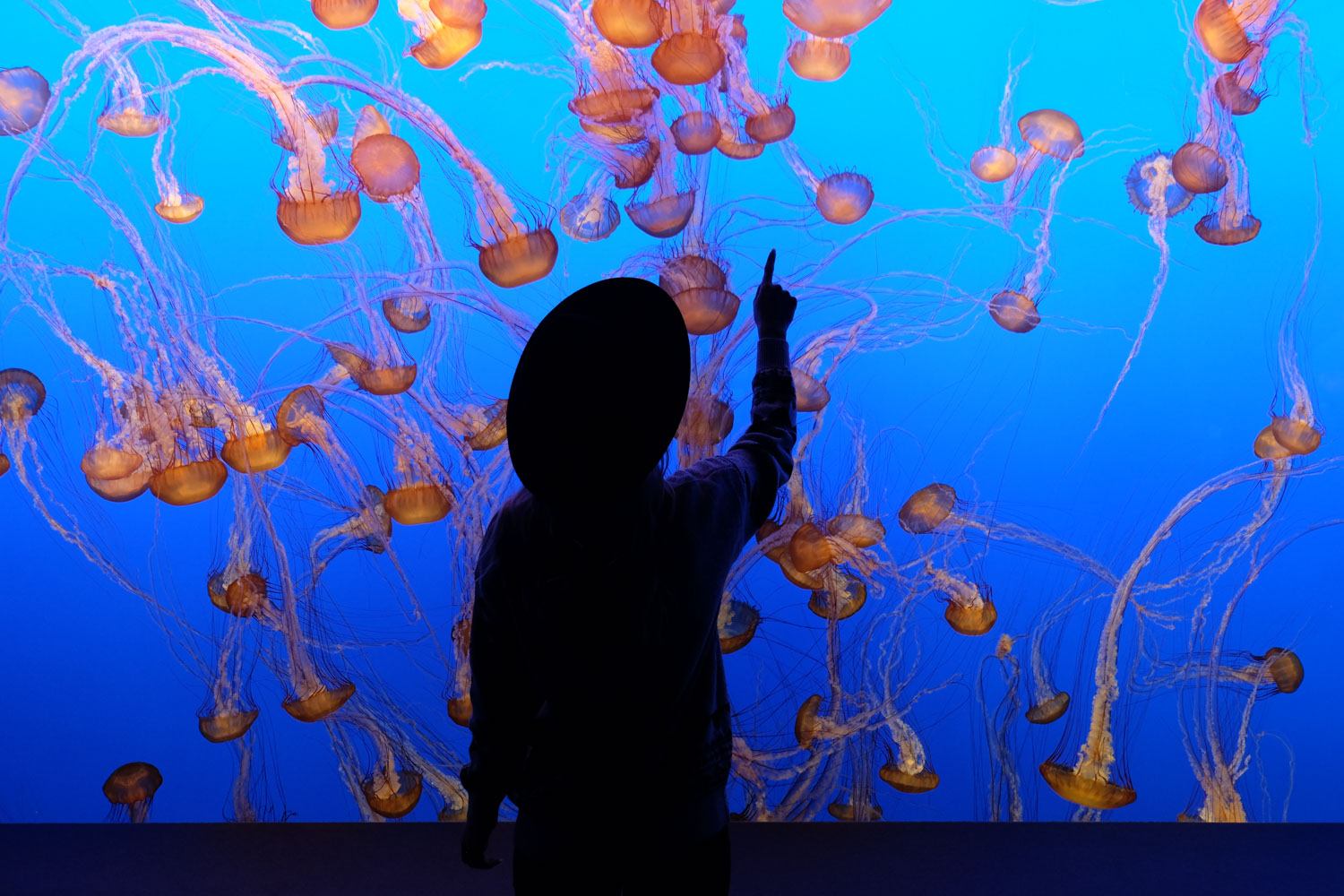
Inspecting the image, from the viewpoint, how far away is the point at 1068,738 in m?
2.86

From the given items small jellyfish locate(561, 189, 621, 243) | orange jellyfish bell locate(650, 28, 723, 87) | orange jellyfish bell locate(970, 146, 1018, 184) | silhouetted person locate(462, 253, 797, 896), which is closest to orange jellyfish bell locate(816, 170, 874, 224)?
orange jellyfish bell locate(970, 146, 1018, 184)

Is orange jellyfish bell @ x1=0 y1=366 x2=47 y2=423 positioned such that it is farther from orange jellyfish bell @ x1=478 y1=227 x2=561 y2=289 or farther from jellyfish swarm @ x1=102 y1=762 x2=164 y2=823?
orange jellyfish bell @ x1=478 y1=227 x2=561 y2=289

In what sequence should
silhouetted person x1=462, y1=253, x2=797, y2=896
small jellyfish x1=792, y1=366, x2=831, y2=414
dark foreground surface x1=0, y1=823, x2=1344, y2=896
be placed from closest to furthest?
1. silhouetted person x1=462, y1=253, x2=797, y2=896
2. dark foreground surface x1=0, y1=823, x2=1344, y2=896
3. small jellyfish x1=792, y1=366, x2=831, y2=414

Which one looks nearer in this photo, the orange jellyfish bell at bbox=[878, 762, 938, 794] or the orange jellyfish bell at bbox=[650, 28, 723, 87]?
the orange jellyfish bell at bbox=[650, 28, 723, 87]

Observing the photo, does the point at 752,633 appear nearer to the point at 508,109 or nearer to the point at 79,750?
the point at 508,109

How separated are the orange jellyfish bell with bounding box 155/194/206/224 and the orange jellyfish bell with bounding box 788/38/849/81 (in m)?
1.73

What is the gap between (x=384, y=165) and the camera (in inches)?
105

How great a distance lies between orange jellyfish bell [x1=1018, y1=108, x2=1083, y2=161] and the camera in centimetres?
266

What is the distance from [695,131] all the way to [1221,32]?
1.47 meters

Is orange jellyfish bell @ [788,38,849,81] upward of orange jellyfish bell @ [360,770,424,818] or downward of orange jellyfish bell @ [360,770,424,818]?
upward

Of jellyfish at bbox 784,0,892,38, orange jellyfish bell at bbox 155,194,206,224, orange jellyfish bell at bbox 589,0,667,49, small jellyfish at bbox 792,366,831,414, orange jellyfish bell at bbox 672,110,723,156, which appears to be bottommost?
small jellyfish at bbox 792,366,831,414

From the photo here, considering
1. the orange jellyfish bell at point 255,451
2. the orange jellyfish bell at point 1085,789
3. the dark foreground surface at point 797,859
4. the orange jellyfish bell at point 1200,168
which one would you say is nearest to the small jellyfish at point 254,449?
the orange jellyfish bell at point 255,451

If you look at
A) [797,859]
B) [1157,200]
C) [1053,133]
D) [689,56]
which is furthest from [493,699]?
[1157,200]

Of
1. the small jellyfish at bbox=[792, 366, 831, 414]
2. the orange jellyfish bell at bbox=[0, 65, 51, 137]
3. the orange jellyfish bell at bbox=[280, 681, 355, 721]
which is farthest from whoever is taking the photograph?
the orange jellyfish bell at bbox=[280, 681, 355, 721]
